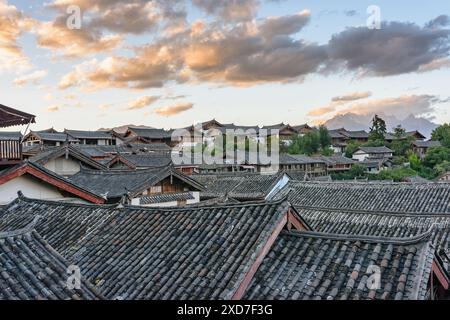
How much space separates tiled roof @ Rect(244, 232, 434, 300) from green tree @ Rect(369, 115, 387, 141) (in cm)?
8324

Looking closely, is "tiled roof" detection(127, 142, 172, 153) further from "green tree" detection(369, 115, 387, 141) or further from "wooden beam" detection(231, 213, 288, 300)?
"wooden beam" detection(231, 213, 288, 300)

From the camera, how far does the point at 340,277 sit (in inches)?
293

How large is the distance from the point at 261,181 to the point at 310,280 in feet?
92.7

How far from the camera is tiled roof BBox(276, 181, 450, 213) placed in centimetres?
2086

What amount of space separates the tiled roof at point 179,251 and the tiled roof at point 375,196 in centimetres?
1414

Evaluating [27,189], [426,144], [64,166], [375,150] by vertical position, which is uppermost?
[64,166]

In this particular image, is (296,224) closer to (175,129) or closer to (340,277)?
(340,277)

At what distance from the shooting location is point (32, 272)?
641 cm

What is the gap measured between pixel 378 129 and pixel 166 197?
7743 cm

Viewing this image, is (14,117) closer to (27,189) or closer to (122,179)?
(27,189)

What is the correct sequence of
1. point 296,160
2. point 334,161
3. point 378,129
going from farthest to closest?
point 378,129 < point 334,161 < point 296,160

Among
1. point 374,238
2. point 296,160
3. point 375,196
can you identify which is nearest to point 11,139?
point 374,238

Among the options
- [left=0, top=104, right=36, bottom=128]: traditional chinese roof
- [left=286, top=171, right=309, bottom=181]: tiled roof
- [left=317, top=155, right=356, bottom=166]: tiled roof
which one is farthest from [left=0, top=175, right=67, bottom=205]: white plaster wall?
[left=317, top=155, right=356, bottom=166]: tiled roof
